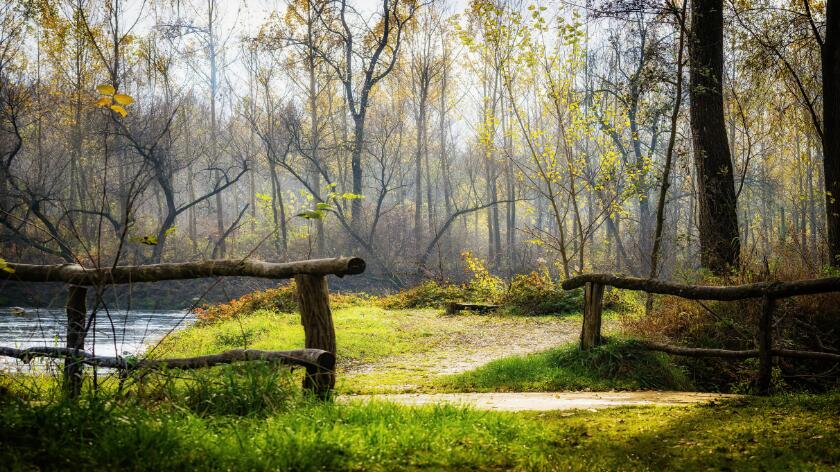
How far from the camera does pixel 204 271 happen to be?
194 inches

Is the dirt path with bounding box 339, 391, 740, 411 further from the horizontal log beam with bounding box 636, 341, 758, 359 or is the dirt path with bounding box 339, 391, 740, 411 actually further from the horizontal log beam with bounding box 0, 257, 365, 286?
the horizontal log beam with bounding box 0, 257, 365, 286

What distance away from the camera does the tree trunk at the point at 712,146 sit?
11.3 meters

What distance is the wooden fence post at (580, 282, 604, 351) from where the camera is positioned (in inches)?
309

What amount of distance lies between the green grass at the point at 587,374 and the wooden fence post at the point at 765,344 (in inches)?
56.2

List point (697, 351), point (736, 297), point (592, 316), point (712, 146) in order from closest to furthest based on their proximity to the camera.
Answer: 1. point (736, 297)
2. point (697, 351)
3. point (592, 316)
4. point (712, 146)

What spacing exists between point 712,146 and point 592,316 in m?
5.59

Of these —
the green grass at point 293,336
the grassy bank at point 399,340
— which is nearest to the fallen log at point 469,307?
the grassy bank at point 399,340

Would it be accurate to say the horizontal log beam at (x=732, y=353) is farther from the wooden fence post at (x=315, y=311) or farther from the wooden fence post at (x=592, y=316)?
the wooden fence post at (x=315, y=311)

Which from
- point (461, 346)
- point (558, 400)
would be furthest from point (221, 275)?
point (461, 346)

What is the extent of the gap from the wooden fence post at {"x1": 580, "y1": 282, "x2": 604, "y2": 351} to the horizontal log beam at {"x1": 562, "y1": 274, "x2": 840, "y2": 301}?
0.41 ft

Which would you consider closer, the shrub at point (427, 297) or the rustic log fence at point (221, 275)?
the rustic log fence at point (221, 275)

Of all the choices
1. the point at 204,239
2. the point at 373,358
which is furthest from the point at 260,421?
the point at 204,239

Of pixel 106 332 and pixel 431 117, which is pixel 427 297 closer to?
pixel 106 332

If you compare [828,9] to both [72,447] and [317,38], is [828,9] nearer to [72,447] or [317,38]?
[72,447]
